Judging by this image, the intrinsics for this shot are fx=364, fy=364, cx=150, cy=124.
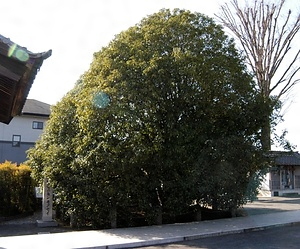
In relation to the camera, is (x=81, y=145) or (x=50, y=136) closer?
(x=81, y=145)

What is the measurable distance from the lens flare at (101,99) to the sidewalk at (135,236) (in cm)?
402

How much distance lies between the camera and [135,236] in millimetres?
10086

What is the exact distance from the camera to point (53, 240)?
9.37 m

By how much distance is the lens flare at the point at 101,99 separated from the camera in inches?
467

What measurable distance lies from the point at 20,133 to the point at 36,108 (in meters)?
2.34

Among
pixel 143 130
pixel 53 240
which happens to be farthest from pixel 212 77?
pixel 53 240

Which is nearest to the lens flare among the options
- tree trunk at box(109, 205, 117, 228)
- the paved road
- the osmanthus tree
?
the osmanthus tree

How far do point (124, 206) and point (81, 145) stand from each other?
2452mm

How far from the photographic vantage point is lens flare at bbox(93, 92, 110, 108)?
38.9 feet

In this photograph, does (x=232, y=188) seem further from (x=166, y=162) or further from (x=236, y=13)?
(x=236, y=13)

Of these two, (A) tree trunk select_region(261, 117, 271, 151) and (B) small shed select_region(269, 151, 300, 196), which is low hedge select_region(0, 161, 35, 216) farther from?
(B) small shed select_region(269, 151, 300, 196)

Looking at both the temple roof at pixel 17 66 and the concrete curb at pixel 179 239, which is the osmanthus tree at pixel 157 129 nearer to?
the concrete curb at pixel 179 239

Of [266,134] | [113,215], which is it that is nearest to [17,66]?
[113,215]

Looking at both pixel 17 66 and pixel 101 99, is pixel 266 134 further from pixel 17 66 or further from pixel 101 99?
pixel 17 66
